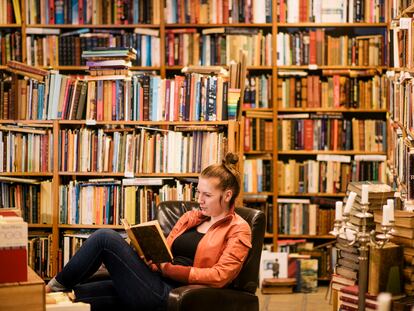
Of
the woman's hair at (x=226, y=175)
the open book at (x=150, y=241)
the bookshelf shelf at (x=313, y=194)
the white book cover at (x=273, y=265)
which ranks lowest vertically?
the white book cover at (x=273, y=265)

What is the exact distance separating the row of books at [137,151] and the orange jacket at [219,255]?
133 centimetres

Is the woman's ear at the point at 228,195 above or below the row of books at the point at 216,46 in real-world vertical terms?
below

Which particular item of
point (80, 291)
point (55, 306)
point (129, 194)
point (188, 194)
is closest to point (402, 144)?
point (188, 194)

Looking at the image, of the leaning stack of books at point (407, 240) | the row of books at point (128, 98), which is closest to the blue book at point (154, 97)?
the row of books at point (128, 98)

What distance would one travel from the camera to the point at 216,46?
730cm

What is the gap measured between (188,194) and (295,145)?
1788 millimetres

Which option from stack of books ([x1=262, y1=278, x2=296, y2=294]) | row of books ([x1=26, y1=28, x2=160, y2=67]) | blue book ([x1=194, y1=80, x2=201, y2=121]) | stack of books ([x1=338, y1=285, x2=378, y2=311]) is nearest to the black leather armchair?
stack of books ([x1=338, y1=285, x2=378, y2=311])

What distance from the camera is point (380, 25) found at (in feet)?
23.7

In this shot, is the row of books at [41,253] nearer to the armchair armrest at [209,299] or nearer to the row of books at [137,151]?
the row of books at [137,151]

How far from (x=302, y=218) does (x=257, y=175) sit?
516 mm

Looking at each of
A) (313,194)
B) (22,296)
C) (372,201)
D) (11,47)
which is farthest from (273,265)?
(22,296)

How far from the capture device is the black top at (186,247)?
4461mm

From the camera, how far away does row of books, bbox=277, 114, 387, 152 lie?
7.21 m

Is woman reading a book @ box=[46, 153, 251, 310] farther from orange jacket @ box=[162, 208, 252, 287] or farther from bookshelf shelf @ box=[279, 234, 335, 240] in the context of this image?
bookshelf shelf @ box=[279, 234, 335, 240]
